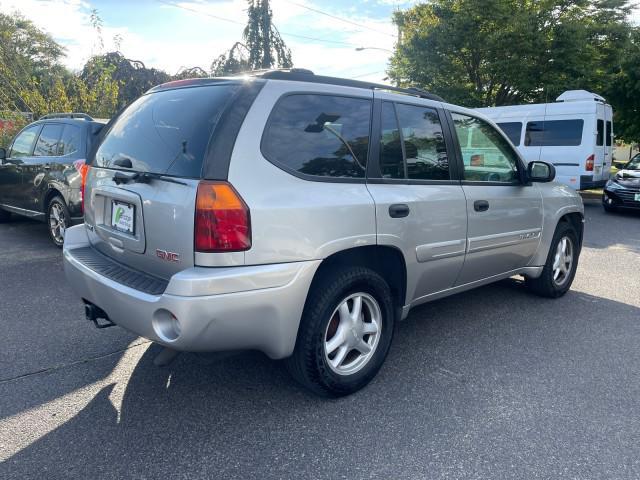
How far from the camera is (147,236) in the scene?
2586 mm

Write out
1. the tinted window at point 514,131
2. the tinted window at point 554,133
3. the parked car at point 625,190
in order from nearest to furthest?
1. the parked car at point 625,190
2. the tinted window at point 554,133
3. the tinted window at point 514,131

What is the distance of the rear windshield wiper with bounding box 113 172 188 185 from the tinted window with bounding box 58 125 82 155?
3.93 meters

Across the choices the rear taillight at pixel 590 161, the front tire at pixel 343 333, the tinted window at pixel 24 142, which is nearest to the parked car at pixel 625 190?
the rear taillight at pixel 590 161

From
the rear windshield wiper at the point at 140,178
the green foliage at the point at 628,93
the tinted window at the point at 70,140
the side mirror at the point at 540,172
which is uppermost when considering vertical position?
the green foliage at the point at 628,93

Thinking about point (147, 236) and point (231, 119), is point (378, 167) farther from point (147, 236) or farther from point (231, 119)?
point (147, 236)

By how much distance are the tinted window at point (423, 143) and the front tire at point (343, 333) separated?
0.82 meters

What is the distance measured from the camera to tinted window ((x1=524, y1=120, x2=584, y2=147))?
12664 millimetres

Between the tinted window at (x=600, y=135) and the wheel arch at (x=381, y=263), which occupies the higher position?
the tinted window at (x=600, y=135)

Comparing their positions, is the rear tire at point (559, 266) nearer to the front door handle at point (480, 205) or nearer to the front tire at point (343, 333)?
the front door handle at point (480, 205)

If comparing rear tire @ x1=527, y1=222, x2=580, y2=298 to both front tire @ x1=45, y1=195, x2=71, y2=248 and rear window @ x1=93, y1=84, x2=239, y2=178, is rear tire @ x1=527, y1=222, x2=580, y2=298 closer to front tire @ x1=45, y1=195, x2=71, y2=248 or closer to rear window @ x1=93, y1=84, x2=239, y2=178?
rear window @ x1=93, y1=84, x2=239, y2=178

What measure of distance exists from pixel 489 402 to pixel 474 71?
18.3 meters

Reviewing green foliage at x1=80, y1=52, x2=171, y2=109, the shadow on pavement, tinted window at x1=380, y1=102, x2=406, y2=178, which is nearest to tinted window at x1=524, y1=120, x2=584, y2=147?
the shadow on pavement

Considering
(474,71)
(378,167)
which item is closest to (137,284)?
(378,167)

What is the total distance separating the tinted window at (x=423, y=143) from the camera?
327 cm
